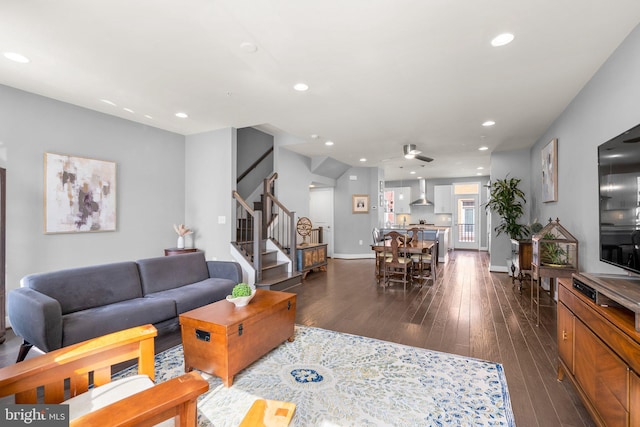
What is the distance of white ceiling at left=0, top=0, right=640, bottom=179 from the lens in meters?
2.11

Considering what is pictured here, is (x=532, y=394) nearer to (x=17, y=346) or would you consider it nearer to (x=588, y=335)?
(x=588, y=335)

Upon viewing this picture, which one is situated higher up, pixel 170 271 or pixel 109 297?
pixel 170 271

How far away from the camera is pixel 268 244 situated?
5.78 m

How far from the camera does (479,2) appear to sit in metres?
2.01

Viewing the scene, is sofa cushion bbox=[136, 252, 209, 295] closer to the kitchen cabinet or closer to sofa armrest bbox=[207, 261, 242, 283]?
sofa armrest bbox=[207, 261, 242, 283]

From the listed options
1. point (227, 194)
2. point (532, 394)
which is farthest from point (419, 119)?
point (532, 394)

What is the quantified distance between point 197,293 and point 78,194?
2.29 meters

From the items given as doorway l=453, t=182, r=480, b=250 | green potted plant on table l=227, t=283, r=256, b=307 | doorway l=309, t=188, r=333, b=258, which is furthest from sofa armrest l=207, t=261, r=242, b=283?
doorway l=453, t=182, r=480, b=250

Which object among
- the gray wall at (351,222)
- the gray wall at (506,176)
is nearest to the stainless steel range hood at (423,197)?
the gray wall at (351,222)

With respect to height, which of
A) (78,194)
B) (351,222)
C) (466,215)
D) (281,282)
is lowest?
(281,282)

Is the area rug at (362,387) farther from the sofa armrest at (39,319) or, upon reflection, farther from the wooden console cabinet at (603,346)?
the sofa armrest at (39,319)

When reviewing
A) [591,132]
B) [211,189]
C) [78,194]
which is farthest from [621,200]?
[78,194]

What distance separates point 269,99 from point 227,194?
1.89 metres

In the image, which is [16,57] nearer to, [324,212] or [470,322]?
[470,322]
